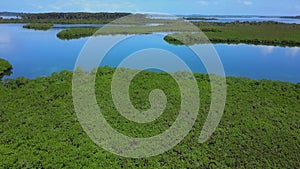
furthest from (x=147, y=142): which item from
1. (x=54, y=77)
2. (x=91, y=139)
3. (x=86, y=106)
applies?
(x=54, y=77)

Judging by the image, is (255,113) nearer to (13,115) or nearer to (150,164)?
(150,164)

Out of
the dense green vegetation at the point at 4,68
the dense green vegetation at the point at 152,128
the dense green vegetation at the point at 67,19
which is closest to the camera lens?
the dense green vegetation at the point at 152,128

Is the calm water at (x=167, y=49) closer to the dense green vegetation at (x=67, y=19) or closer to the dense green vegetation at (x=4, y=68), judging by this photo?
the dense green vegetation at (x=4, y=68)

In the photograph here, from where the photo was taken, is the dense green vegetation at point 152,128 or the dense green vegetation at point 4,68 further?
the dense green vegetation at point 4,68

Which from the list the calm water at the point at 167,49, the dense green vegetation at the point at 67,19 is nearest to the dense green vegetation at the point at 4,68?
the calm water at the point at 167,49

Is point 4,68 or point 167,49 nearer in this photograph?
point 4,68

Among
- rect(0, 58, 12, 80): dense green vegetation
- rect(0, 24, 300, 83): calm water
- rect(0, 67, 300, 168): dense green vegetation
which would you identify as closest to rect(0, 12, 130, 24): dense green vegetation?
rect(0, 24, 300, 83): calm water

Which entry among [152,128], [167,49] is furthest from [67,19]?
[152,128]

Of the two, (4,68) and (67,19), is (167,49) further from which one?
(67,19)
